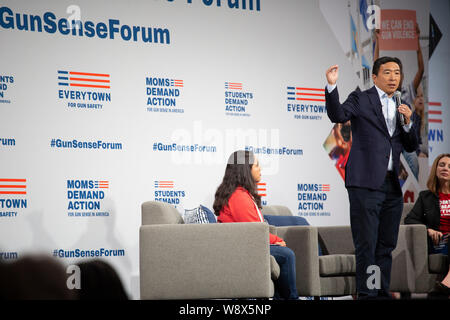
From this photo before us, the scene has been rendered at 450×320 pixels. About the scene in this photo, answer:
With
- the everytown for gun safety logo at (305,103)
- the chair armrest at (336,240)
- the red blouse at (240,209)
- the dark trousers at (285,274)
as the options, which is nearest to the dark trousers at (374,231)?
the dark trousers at (285,274)

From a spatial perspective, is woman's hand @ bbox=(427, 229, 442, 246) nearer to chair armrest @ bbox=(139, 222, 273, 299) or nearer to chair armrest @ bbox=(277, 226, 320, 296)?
chair armrest @ bbox=(277, 226, 320, 296)

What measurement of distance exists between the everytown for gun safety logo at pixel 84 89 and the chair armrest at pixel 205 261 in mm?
1850

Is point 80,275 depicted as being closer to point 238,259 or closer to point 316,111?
point 238,259

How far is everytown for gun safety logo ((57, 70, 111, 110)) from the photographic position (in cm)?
512

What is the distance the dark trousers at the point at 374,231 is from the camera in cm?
371

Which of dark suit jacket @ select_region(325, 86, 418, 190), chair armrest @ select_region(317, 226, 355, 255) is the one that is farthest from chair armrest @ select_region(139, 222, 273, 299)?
chair armrest @ select_region(317, 226, 355, 255)

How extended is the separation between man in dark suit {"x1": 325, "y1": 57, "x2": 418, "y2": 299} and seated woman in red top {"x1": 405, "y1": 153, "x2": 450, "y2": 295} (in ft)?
3.86

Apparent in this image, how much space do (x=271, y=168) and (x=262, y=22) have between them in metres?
1.56

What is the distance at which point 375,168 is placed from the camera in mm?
3742

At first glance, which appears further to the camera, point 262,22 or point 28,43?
point 262,22
